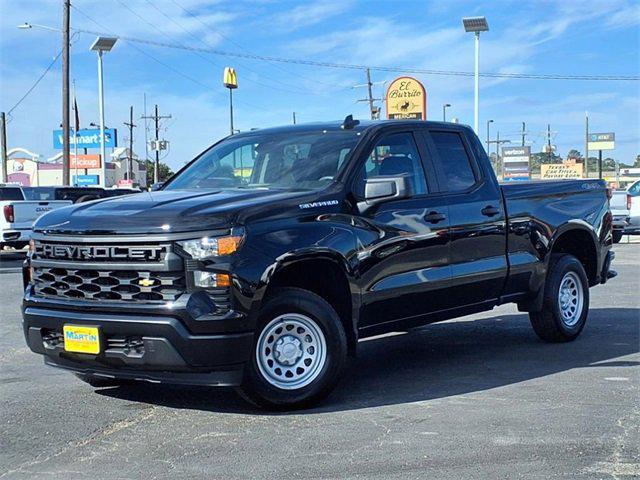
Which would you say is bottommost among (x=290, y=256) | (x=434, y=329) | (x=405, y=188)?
(x=434, y=329)

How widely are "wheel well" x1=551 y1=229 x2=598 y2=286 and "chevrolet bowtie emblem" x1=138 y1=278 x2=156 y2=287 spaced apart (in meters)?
4.63

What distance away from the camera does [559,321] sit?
25.9 ft

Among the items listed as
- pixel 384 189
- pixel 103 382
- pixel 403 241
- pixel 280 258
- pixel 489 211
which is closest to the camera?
pixel 280 258

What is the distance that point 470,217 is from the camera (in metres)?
6.83

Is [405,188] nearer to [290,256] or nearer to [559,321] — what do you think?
[290,256]

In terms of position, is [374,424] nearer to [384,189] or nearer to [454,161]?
[384,189]

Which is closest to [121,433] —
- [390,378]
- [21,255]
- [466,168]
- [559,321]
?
[390,378]

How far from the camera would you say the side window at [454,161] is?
691 centimetres

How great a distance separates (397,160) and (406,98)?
73.3 ft

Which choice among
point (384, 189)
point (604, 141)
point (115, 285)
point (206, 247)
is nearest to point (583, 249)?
point (384, 189)

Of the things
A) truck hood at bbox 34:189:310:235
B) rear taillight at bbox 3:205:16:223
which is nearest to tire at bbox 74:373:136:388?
truck hood at bbox 34:189:310:235

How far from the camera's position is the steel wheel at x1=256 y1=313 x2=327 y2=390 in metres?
5.41

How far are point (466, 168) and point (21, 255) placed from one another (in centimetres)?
1639

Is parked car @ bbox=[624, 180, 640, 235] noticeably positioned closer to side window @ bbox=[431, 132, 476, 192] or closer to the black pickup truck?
the black pickup truck
